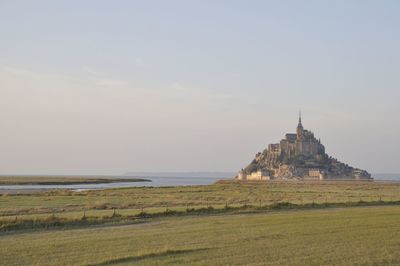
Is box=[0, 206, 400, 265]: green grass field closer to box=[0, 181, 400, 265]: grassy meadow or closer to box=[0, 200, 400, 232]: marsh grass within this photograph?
box=[0, 181, 400, 265]: grassy meadow

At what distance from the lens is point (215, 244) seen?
20.8m

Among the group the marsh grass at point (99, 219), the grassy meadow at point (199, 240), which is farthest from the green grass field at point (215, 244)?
the marsh grass at point (99, 219)

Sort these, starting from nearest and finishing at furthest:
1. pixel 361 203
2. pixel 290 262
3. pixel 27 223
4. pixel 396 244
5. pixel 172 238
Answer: pixel 290 262 → pixel 396 244 → pixel 172 238 → pixel 27 223 → pixel 361 203

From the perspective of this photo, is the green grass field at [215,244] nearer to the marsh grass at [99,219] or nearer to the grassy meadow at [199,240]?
the grassy meadow at [199,240]

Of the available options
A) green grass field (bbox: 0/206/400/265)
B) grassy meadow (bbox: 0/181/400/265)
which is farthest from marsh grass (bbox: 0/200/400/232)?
green grass field (bbox: 0/206/400/265)

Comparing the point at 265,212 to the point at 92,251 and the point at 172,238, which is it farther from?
A: the point at 92,251

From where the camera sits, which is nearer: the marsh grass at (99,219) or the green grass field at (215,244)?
the green grass field at (215,244)

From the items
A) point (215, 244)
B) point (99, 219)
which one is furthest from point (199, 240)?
point (99, 219)

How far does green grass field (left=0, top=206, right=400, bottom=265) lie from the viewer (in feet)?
56.2

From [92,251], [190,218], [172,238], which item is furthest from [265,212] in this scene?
[92,251]

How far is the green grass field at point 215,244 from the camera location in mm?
17125

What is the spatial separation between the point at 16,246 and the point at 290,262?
35.7ft

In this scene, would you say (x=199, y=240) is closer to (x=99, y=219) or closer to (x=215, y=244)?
(x=215, y=244)

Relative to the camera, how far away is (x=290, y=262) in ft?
54.0
